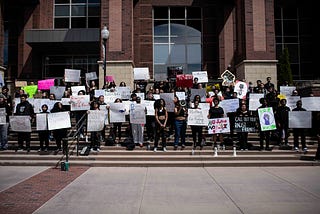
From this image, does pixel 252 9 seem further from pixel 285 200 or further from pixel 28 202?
pixel 28 202

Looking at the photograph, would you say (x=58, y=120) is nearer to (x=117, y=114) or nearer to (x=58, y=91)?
(x=117, y=114)

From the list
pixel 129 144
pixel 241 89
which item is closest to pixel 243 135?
pixel 241 89

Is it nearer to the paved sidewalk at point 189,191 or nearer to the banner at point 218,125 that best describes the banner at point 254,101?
the banner at point 218,125

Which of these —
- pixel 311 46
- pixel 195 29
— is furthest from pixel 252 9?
Result: pixel 311 46

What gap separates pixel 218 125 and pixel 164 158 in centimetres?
235

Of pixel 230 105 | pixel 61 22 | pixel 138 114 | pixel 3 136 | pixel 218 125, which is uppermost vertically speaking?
pixel 61 22

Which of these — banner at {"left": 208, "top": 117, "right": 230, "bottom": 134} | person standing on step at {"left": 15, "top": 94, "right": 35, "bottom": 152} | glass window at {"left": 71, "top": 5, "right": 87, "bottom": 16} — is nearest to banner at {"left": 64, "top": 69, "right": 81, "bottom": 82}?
person standing on step at {"left": 15, "top": 94, "right": 35, "bottom": 152}

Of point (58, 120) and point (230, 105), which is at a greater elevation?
point (230, 105)

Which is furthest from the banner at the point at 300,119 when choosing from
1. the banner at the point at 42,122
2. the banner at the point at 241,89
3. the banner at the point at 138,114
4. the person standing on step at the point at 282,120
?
the banner at the point at 42,122

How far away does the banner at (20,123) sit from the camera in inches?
469

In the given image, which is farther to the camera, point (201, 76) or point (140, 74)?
point (140, 74)

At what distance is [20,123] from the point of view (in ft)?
39.2

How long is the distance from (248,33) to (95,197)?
1726cm

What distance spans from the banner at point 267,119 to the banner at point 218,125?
1274mm
